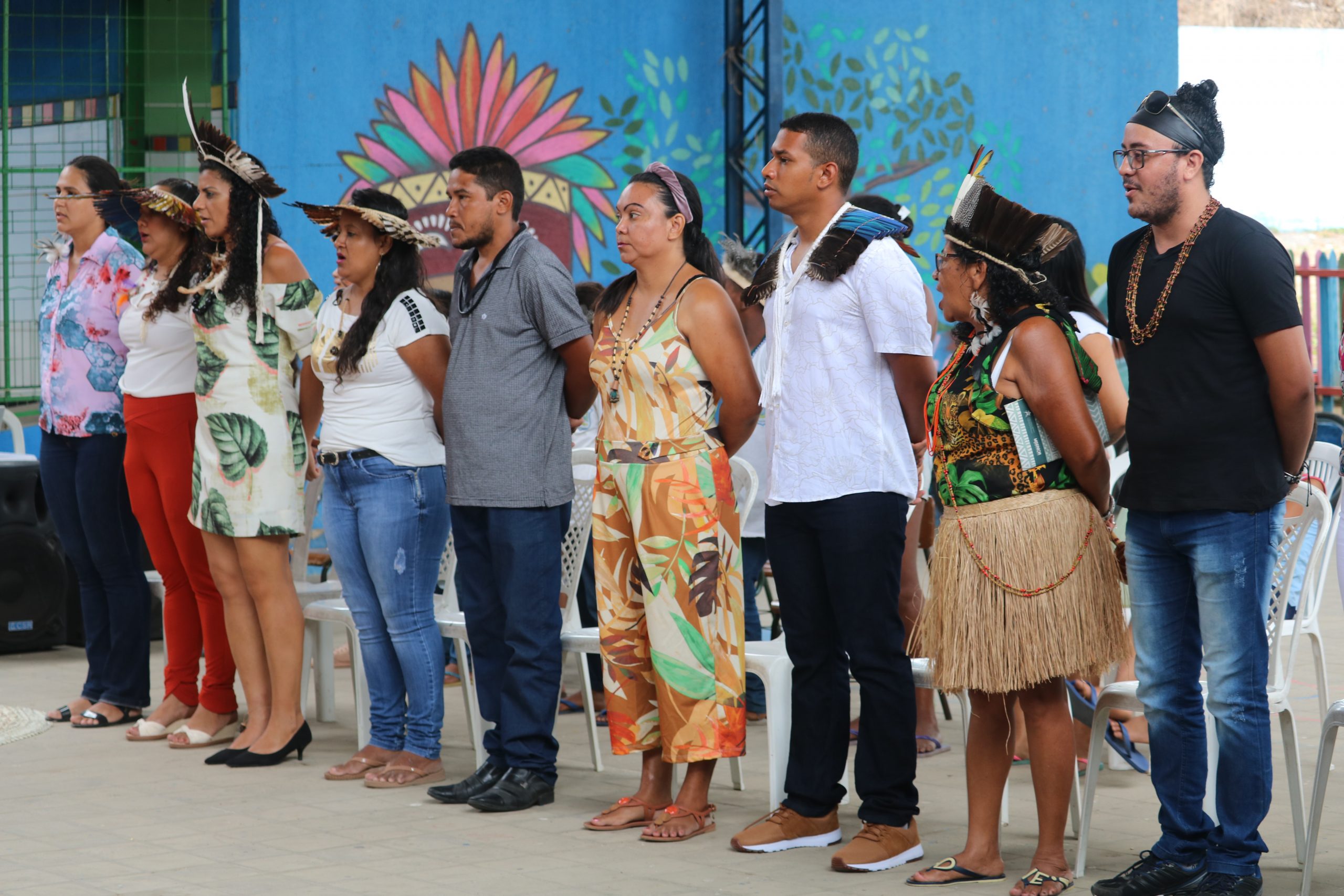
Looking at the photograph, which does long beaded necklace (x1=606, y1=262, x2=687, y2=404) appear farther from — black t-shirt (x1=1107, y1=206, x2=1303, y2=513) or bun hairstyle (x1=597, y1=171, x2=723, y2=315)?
black t-shirt (x1=1107, y1=206, x2=1303, y2=513)

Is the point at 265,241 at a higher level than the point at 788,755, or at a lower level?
higher

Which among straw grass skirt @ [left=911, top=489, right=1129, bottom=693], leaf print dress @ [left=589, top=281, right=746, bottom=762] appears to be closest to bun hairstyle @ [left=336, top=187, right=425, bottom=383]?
leaf print dress @ [left=589, top=281, right=746, bottom=762]

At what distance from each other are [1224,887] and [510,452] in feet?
7.72

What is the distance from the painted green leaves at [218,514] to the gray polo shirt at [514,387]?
995 mm

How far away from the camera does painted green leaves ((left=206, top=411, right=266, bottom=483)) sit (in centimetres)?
553

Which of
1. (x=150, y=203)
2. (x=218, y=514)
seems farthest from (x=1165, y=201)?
(x=150, y=203)

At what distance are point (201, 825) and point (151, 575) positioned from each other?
2.53m

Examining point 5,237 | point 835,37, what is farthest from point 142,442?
point 835,37

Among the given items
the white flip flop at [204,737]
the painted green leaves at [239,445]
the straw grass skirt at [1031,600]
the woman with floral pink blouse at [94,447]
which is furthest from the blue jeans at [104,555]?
the straw grass skirt at [1031,600]

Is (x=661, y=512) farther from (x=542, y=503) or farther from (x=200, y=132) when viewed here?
(x=200, y=132)

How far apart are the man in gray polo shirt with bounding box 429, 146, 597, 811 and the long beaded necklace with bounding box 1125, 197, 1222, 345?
1.72 metres

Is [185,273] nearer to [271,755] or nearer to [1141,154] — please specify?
[271,755]

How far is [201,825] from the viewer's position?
4.78m

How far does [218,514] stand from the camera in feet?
18.2
